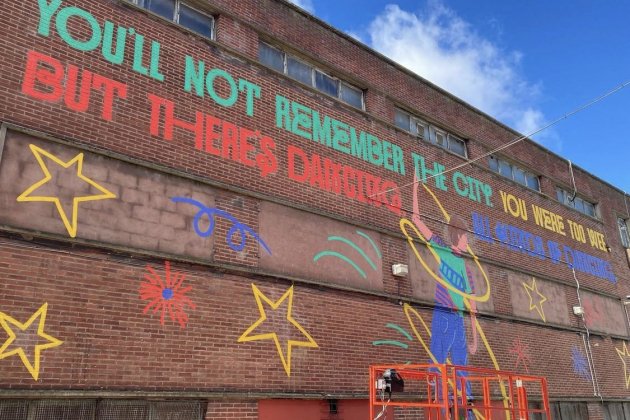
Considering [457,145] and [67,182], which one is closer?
[67,182]

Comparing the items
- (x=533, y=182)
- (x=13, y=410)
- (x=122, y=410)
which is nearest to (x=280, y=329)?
(x=122, y=410)

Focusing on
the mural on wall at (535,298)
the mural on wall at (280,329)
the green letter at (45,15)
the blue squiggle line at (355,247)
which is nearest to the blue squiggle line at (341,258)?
the blue squiggle line at (355,247)

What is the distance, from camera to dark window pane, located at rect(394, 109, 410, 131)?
45.1ft

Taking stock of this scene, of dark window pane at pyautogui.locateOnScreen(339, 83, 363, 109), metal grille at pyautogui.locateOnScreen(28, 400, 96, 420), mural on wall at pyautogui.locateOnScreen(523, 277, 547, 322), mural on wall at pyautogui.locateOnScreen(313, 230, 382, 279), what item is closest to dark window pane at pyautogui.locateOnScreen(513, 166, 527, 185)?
mural on wall at pyautogui.locateOnScreen(523, 277, 547, 322)

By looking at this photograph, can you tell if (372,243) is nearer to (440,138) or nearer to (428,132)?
(428,132)

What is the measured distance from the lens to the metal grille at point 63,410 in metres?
6.67

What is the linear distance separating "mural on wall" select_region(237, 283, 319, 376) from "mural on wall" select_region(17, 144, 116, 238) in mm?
3009

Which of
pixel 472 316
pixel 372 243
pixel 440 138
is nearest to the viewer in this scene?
pixel 372 243

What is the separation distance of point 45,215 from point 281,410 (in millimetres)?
4705

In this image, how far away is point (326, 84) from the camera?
1230 centimetres

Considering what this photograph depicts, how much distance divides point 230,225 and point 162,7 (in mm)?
4215

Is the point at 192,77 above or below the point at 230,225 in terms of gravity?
above

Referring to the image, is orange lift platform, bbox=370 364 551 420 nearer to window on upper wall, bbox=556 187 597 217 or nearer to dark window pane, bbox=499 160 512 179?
dark window pane, bbox=499 160 512 179

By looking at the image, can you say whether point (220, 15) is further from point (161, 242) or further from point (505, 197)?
point (505, 197)
